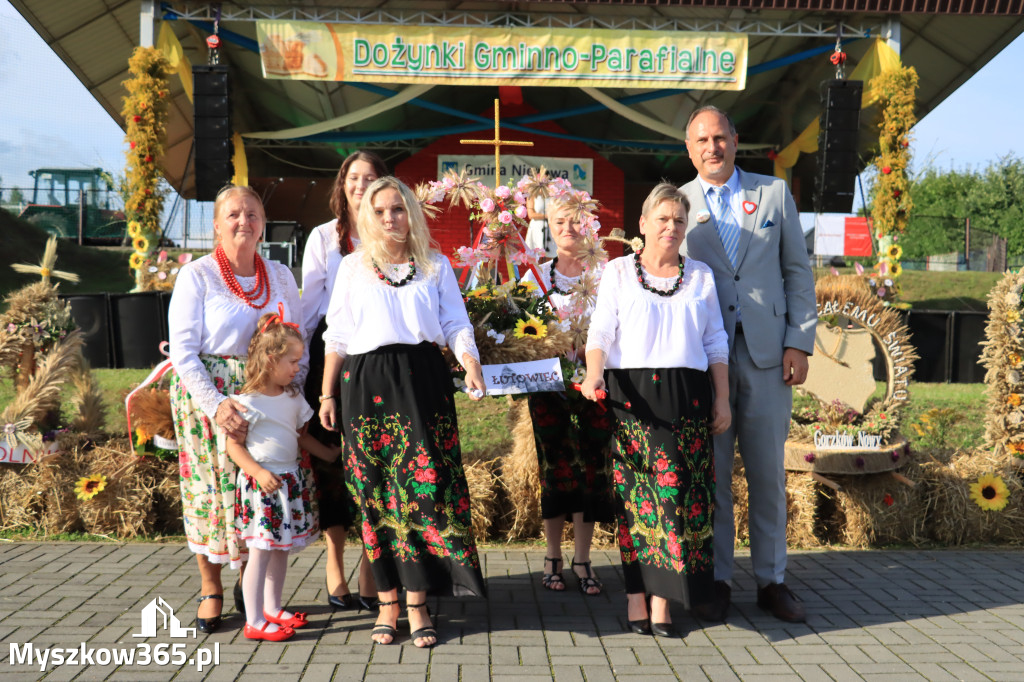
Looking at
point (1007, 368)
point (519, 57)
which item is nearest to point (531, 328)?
point (1007, 368)

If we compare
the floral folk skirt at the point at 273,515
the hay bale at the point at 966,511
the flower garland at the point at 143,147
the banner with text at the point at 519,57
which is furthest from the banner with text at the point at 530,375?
the flower garland at the point at 143,147

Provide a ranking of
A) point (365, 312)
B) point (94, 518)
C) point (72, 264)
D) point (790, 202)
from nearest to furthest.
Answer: point (365, 312)
point (790, 202)
point (94, 518)
point (72, 264)

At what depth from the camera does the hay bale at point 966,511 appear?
4.91 m

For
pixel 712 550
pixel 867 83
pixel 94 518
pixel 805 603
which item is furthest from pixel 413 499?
pixel 867 83

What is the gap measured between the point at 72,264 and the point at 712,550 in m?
17.9

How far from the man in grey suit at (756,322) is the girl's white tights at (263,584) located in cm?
179

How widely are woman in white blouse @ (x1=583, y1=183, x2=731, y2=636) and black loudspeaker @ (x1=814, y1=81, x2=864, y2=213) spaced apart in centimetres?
866

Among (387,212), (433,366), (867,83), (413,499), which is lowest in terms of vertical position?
Result: (413,499)

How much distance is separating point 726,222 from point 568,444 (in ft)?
4.15

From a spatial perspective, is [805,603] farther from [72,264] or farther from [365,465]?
[72,264]

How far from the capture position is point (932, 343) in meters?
10.1

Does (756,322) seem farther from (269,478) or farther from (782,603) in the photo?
(269,478)

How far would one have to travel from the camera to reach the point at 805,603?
384 centimetres

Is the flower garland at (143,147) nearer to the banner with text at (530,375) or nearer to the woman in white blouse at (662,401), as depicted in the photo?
the banner with text at (530,375)
